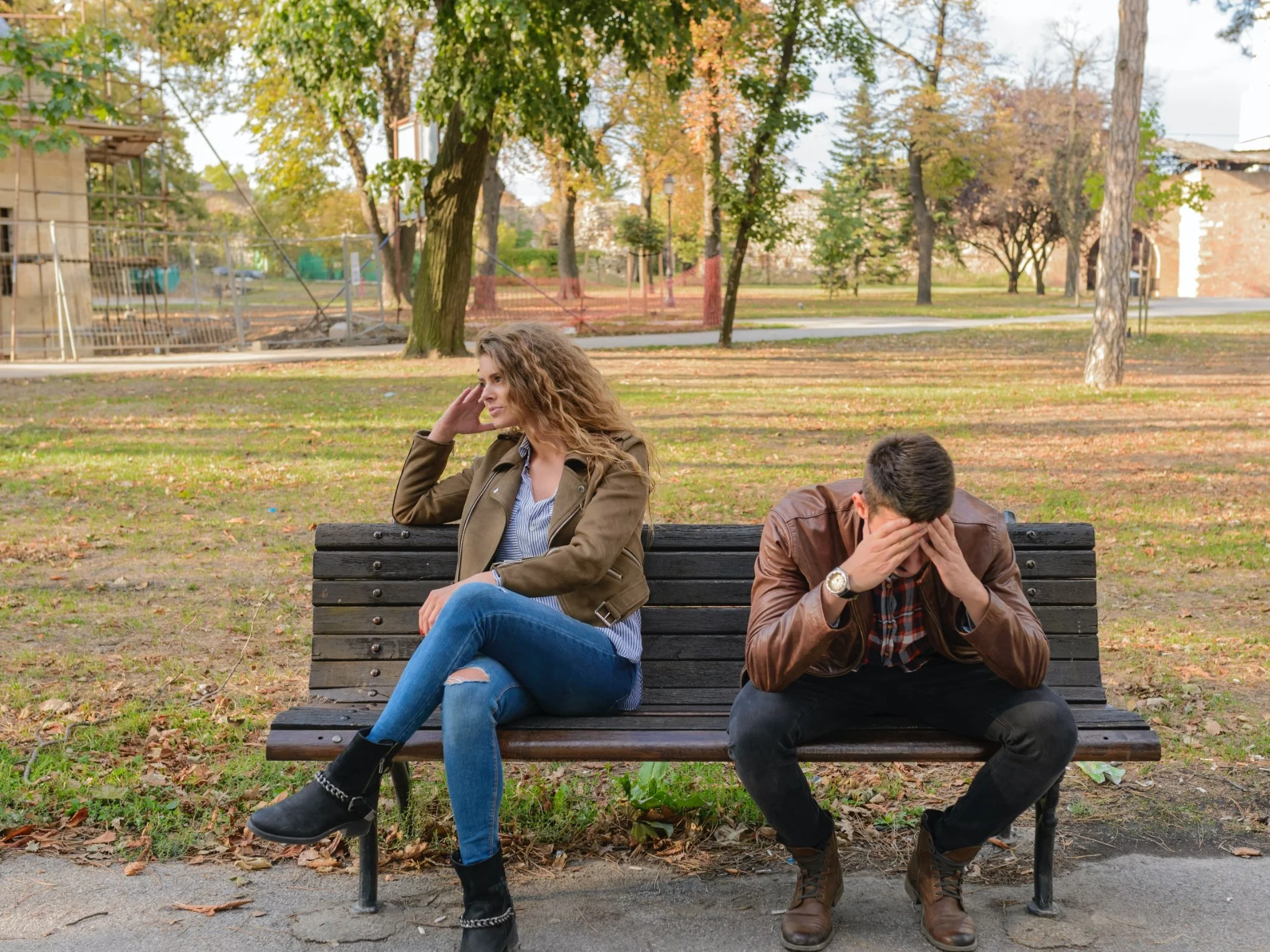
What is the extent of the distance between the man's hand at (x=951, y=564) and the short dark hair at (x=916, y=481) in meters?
0.06

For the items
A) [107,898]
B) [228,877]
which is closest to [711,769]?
[228,877]

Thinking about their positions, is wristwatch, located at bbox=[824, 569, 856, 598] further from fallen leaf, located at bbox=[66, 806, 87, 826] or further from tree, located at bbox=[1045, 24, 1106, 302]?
tree, located at bbox=[1045, 24, 1106, 302]

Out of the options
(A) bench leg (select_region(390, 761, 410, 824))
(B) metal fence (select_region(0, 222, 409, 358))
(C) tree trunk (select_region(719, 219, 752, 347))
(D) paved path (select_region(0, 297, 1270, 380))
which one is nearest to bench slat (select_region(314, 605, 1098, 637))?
(A) bench leg (select_region(390, 761, 410, 824))

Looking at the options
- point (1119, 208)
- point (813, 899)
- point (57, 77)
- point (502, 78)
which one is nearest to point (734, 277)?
point (502, 78)

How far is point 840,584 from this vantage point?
3.02m

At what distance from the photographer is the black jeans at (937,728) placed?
3.15 metres

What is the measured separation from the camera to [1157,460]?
1036 cm

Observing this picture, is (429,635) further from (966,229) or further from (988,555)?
(966,229)

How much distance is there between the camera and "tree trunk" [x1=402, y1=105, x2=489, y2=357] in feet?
61.3

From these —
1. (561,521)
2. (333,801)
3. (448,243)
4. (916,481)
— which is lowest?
(333,801)

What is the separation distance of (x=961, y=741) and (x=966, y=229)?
2202 inches

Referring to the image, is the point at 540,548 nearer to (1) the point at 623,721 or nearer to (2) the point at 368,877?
(1) the point at 623,721

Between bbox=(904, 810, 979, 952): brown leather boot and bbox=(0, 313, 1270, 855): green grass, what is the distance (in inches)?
23.2

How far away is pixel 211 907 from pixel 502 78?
14.3 meters
